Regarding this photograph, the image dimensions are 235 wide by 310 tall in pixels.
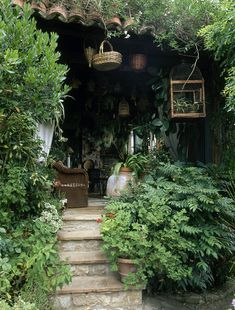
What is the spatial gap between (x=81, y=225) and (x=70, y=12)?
7.90 ft

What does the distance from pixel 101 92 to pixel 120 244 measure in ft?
12.2

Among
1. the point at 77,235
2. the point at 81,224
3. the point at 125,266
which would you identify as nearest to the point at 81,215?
the point at 81,224

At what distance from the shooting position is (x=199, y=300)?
3117 mm

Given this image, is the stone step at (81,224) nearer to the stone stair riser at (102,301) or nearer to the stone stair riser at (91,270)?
the stone stair riser at (91,270)

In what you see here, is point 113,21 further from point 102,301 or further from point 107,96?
point 102,301

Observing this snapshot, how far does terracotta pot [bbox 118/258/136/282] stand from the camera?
9.37 ft

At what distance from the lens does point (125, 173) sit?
4.40 meters

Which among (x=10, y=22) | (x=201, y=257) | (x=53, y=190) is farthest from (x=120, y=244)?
(x=10, y=22)

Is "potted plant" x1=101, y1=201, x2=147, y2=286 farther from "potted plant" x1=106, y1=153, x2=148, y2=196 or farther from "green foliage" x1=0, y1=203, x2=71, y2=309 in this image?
"potted plant" x1=106, y1=153, x2=148, y2=196

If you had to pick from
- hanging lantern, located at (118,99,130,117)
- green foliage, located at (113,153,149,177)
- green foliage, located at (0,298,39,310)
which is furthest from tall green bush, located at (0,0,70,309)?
hanging lantern, located at (118,99,130,117)

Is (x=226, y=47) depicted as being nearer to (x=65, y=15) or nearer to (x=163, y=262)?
(x=65, y=15)

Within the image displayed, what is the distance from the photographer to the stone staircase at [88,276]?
280 cm

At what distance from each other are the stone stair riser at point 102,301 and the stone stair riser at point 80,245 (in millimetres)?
573

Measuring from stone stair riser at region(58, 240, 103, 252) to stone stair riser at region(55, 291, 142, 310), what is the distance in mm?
573
